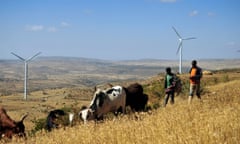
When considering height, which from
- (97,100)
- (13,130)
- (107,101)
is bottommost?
(13,130)

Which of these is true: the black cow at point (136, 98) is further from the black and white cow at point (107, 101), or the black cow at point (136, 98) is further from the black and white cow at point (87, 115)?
the black and white cow at point (87, 115)

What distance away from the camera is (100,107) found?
17266 mm

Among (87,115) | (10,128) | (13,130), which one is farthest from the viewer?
(10,128)

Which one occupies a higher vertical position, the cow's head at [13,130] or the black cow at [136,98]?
the black cow at [136,98]

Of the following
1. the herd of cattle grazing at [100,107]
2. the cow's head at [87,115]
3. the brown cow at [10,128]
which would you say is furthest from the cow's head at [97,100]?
the brown cow at [10,128]

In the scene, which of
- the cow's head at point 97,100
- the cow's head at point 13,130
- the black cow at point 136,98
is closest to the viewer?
the cow's head at point 13,130

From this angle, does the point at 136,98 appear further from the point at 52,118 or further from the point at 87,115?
Answer: the point at 87,115

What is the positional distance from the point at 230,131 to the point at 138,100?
46.3ft

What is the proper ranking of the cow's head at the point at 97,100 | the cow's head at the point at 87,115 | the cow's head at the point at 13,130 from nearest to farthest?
the cow's head at the point at 87,115, the cow's head at the point at 13,130, the cow's head at the point at 97,100

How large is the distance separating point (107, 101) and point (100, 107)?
0.72 metres

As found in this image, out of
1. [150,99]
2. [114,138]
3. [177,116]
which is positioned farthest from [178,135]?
[150,99]

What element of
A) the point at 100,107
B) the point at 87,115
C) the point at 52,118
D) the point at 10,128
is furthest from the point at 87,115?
the point at 52,118

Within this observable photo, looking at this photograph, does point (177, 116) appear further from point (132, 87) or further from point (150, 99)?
point (150, 99)

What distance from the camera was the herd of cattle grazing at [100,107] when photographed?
54.0ft
